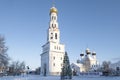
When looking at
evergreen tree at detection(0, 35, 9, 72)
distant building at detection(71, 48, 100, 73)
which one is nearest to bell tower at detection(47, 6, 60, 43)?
distant building at detection(71, 48, 100, 73)

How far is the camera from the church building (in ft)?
303

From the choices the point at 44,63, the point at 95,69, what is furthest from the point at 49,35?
the point at 95,69

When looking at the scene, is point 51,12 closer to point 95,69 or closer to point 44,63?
point 44,63

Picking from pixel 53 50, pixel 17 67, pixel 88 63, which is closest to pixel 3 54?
pixel 53 50

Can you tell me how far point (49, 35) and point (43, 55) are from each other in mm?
10068

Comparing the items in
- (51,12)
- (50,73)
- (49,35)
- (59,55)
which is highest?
(51,12)

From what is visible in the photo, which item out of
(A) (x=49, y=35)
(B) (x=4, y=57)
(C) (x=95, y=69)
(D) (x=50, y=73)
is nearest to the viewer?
(B) (x=4, y=57)

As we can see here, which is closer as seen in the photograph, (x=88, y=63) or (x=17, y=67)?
(x=17, y=67)

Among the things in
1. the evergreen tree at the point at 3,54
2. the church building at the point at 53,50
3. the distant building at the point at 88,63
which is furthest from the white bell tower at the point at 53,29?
the evergreen tree at the point at 3,54

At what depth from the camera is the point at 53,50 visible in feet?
308

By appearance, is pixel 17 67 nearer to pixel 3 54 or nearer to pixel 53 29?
pixel 53 29

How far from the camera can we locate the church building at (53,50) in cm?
9225

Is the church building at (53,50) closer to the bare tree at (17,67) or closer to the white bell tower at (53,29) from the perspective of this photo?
the white bell tower at (53,29)

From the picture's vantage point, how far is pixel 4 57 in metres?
42.0
